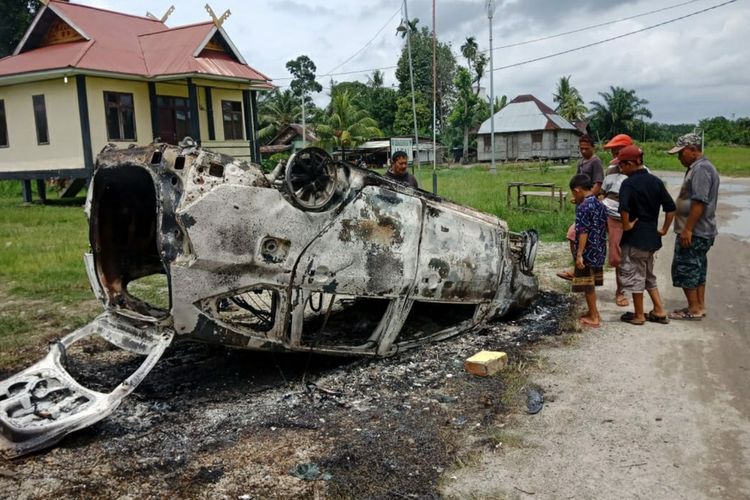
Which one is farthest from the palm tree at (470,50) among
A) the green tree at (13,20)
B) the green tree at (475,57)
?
the green tree at (13,20)

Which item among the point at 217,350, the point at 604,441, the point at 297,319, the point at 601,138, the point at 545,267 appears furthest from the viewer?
the point at 601,138

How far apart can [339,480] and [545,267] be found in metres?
6.43

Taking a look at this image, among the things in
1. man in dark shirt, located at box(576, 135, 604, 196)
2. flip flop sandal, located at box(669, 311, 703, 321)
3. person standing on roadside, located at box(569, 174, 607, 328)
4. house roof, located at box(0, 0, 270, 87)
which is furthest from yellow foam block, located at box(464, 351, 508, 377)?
house roof, located at box(0, 0, 270, 87)

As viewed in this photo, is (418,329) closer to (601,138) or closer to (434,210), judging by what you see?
Answer: (434,210)

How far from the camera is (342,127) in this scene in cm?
3900

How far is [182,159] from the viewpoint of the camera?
410cm

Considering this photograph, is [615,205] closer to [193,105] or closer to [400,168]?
[400,168]

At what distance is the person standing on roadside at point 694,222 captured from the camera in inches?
230

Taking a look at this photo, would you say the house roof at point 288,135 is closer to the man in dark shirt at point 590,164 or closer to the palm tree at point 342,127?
the palm tree at point 342,127

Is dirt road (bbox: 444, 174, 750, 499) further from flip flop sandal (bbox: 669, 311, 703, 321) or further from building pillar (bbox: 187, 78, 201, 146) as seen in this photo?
building pillar (bbox: 187, 78, 201, 146)

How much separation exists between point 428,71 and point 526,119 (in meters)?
12.1

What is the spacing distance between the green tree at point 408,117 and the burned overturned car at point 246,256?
44.5m

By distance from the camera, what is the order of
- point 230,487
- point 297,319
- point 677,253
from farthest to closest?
point 677,253
point 297,319
point 230,487

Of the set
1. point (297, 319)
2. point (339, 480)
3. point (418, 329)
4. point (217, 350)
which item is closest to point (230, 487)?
point (339, 480)
